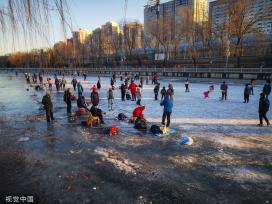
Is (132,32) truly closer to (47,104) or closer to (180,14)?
(180,14)

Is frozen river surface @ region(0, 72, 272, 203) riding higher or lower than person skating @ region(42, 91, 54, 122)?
lower

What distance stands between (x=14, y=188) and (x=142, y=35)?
70.0m

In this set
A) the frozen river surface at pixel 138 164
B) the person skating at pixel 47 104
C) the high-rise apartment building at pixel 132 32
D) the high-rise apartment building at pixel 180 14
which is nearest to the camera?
the frozen river surface at pixel 138 164

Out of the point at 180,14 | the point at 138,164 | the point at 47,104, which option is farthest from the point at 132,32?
the point at 138,164

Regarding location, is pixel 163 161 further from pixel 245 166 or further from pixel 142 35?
pixel 142 35

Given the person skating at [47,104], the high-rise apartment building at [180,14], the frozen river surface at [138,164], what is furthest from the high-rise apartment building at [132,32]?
the frozen river surface at [138,164]

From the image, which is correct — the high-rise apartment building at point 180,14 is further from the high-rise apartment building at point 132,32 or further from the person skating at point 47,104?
the person skating at point 47,104

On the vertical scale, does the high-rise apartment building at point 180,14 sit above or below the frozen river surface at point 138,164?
above

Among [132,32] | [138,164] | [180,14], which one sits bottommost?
[138,164]

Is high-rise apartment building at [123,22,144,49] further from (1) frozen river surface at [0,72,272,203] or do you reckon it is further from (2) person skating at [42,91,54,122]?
(1) frozen river surface at [0,72,272,203]

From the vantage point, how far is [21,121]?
10961 millimetres

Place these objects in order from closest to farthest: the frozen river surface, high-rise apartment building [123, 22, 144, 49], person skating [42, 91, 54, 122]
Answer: the frozen river surface → person skating [42, 91, 54, 122] → high-rise apartment building [123, 22, 144, 49]

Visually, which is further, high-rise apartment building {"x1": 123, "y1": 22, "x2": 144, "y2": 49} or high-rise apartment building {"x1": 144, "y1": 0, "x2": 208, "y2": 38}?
high-rise apartment building {"x1": 123, "y1": 22, "x2": 144, "y2": 49}

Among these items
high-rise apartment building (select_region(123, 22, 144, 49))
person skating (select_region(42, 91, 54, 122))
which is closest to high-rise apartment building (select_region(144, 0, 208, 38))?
high-rise apartment building (select_region(123, 22, 144, 49))
